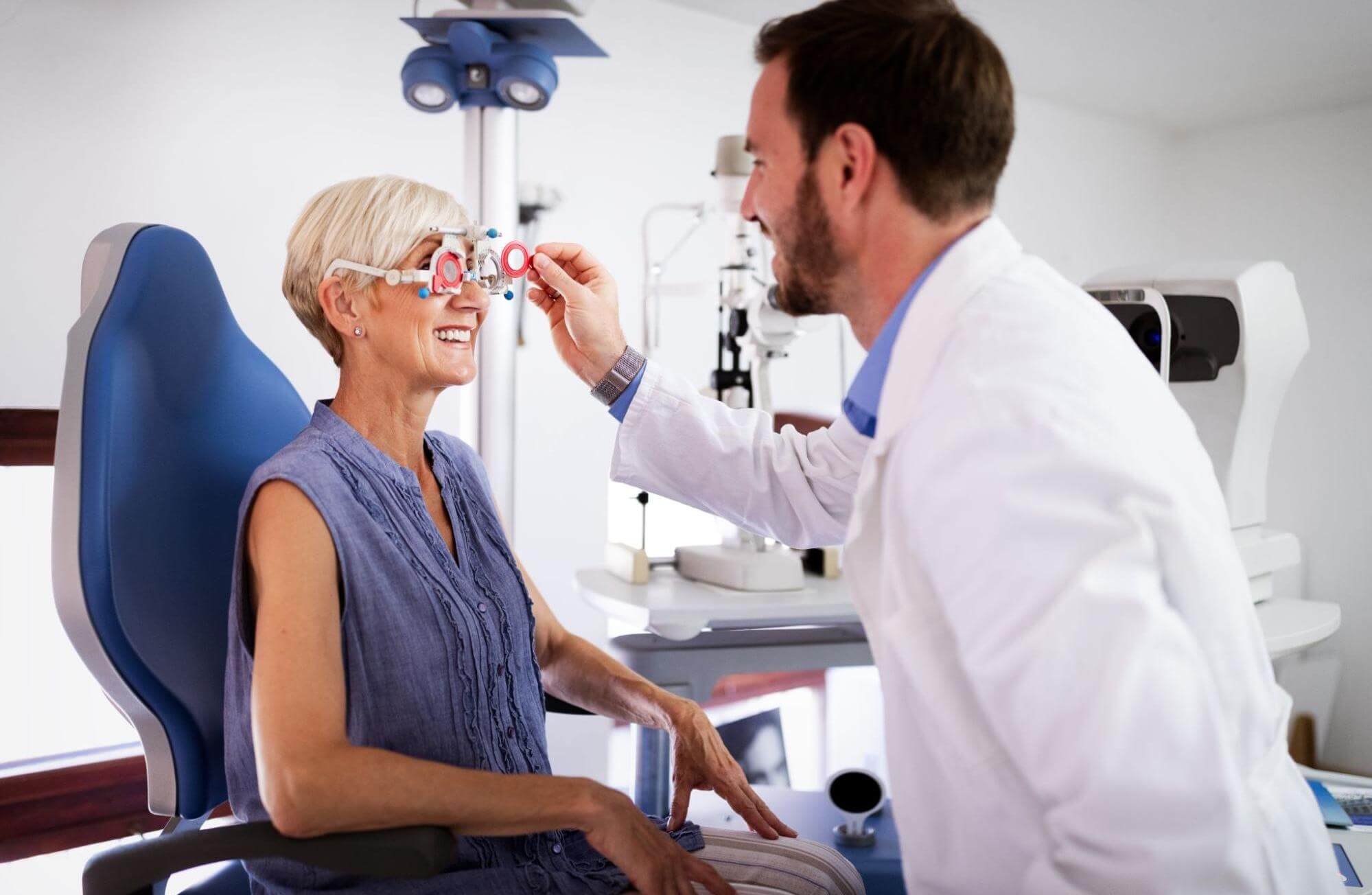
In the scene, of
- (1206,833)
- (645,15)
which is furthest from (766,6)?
(1206,833)

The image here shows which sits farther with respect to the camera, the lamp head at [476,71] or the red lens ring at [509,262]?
the lamp head at [476,71]

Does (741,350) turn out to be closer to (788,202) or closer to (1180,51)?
(788,202)

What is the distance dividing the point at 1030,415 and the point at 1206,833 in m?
0.35

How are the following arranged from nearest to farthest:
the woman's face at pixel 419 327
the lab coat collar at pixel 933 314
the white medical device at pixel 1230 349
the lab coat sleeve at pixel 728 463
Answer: the lab coat collar at pixel 933 314, the woman's face at pixel 419 327, the lab coat sleeve at pixel 728 463, the white medical device at pixel 1230 349

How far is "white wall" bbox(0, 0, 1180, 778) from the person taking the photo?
2145 mm

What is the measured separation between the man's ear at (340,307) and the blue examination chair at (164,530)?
125 millimetres

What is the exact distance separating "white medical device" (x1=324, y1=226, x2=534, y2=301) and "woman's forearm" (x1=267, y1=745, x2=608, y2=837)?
601 mm

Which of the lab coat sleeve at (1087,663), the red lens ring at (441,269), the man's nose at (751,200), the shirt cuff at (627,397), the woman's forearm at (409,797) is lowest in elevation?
the woman's forearm at (409,797)

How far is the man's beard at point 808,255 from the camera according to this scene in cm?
110

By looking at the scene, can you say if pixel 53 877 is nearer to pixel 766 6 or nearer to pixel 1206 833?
pixel 1206 833

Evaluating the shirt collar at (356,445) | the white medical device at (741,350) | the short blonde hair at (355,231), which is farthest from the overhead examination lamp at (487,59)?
the shirt collar at (356,445)

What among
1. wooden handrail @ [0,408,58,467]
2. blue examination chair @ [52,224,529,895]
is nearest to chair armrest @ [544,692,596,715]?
blue examination chair @ [52,224,529,895]

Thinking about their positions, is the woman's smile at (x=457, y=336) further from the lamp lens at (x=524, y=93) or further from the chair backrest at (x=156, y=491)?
the lamp lens at (x=524, y=93)

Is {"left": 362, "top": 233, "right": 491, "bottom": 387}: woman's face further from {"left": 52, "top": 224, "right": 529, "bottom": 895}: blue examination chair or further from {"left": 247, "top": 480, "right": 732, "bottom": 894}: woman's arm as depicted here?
{"left": 247, "top": 480, "right": 732, "bottom": 894}: woman's arm
